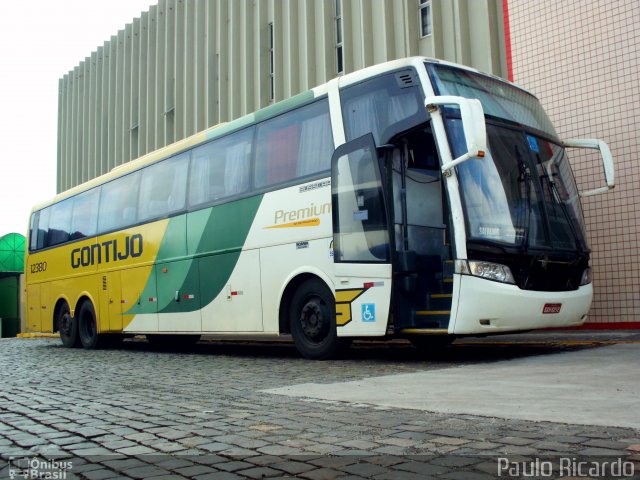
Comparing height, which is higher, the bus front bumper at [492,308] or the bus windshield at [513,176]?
the bus windshield at [513,176]

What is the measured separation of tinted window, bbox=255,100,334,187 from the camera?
9.22 m

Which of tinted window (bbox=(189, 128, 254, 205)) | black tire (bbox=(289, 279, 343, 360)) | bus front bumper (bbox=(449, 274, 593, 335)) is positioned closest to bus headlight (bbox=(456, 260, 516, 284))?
bus front bumper (bbox=(449, 274, 593, 335))

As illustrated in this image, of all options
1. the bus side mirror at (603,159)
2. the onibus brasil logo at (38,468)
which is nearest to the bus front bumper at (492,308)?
the bus side mirror at (603,159)

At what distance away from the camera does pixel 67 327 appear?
15930 mm

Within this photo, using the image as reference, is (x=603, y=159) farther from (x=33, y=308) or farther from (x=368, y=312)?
(x=33, y=308)

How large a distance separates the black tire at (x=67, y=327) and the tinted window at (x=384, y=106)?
9.49m

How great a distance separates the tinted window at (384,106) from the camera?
8.16 metres

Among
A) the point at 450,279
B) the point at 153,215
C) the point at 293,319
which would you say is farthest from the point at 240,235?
the point at 450,279

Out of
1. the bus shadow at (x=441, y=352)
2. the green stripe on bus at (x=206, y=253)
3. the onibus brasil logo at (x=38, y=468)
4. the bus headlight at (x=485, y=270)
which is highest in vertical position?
the green stripe on bus at (x=206, y=253)

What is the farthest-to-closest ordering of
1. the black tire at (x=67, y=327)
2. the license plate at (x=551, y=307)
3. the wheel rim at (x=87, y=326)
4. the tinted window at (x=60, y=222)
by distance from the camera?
1. the tinted window at (x=60, y=222)
2. the black tire at (x=67, y=327)
3. the wheel rim at (x=87, y=326)
4. the license plate at (x=551, y=307)

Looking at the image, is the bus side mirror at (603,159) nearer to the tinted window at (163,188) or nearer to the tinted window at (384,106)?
the tinted window at (384,106)

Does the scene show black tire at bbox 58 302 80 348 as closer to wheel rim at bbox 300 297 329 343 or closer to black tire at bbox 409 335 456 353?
wheel rim at bbox 300 297 329 343

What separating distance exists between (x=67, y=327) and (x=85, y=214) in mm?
2712

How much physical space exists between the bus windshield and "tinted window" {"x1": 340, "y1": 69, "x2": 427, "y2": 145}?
311mm
